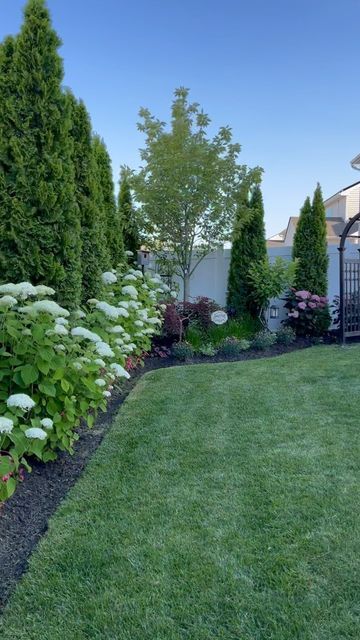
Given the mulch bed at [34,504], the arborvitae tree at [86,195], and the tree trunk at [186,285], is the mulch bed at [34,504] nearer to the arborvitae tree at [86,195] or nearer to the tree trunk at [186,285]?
the arborvitae tree at [86,195]

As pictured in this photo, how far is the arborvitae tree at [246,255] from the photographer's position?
792 cm

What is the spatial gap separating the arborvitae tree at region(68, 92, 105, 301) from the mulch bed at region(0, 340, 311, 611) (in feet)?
5.33

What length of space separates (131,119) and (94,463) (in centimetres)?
649

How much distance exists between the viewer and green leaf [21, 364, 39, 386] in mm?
2338

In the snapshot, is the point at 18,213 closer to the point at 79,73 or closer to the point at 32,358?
the point at 32,358

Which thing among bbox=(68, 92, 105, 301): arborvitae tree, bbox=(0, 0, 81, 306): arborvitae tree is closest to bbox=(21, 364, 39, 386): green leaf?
bbox=(0, 0, 81, 306): arborvitae tree

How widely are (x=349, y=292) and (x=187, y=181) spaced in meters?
3.20

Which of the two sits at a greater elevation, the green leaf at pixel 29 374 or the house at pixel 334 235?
the house at pixel 334 235

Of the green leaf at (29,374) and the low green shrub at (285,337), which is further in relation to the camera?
the low green shrub at (285,337)

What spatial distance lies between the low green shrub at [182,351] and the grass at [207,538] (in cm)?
249

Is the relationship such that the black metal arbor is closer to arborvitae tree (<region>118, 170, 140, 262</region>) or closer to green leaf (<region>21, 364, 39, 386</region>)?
arborvitae tree (<region>118, 170, 140, 262</region>)

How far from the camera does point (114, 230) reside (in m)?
6.31

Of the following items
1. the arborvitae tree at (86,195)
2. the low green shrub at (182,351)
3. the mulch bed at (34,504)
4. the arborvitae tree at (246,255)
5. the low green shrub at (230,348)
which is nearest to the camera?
the mulch bed at (34,504)

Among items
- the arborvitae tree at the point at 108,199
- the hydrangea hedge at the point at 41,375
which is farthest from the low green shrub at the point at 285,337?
the hydrangea hedge at the point at 41,375
